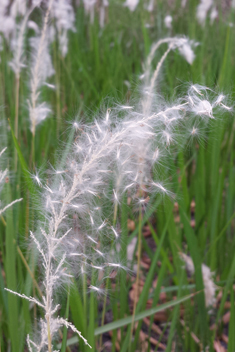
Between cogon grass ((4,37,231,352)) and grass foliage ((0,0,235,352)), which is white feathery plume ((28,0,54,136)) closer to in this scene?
grass foliage ((0,0,235,352))

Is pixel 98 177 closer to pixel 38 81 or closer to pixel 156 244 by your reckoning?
pixel 38 81

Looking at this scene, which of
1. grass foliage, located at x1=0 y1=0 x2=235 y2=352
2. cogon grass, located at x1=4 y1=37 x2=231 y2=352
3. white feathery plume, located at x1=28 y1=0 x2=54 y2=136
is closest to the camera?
cogon grass, located at x1=4 y1=37 x2=231 y2=352

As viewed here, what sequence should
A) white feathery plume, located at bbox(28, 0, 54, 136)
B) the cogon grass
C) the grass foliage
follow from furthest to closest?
white feathery plume, located at bbox(28, 0, 54, 136) < the grass foliage < the cogon grass

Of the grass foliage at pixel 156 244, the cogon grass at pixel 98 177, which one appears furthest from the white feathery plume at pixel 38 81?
the cogon grass at pixel 98 177

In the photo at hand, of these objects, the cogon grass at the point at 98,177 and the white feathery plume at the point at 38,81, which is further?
the white feathery plume at the point at 38,81

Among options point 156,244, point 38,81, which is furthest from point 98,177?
point 156,244

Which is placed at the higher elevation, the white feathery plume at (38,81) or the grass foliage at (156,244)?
the white feathery plume at (38,81)

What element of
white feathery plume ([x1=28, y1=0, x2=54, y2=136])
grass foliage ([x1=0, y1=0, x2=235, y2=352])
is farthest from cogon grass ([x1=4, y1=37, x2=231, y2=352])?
white feathery plume ([x1=28, y1=0, x2=54, y2=136])

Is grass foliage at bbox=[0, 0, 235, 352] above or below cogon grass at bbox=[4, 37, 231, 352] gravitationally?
below

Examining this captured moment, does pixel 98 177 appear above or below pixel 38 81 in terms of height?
below

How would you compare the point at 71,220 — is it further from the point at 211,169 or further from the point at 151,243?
the point at 151,243

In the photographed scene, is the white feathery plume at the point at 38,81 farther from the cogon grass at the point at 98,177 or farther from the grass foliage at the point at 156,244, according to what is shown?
the cogon grass at the point at 98,177
